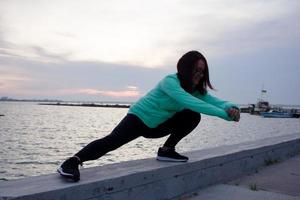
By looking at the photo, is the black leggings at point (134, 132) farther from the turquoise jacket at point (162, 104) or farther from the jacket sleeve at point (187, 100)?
the jacket sleeve at point (187, 100)

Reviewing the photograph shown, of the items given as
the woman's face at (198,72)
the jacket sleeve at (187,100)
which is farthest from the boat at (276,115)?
the jacket sleeve at (187,100)

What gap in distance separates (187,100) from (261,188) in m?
1.92

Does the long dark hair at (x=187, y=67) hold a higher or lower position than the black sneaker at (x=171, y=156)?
higher

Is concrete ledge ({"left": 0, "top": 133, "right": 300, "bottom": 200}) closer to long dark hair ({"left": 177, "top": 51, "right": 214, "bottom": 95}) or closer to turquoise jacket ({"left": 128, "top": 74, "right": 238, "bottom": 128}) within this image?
turquoise jacket ({"left": 128, "top": 74, "right": 238, "bottom": 128})

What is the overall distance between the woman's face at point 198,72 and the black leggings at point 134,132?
32 cm

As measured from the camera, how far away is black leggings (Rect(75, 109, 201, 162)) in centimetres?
392

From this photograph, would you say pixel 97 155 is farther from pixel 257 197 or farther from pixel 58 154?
pixel 58 154

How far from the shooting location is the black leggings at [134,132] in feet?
12.9

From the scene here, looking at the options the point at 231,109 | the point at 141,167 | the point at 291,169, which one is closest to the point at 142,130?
the point at 141,167

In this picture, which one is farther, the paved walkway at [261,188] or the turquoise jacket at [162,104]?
the paved walkway at [261,188]

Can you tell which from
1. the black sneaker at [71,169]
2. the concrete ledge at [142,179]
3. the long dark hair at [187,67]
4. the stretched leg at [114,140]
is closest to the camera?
the concrete ledge at [142,179]

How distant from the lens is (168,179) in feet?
14.7

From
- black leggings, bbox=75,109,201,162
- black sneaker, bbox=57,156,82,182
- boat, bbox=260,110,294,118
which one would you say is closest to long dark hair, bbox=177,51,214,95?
black leggings, bbox=75,109,201,162

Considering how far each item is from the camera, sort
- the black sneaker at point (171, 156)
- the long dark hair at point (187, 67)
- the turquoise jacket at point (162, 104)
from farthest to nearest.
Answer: the black sneaker at point (171, 156), the long dark hair at point (187, 67), the turquoise jacket at point (162, 104)
